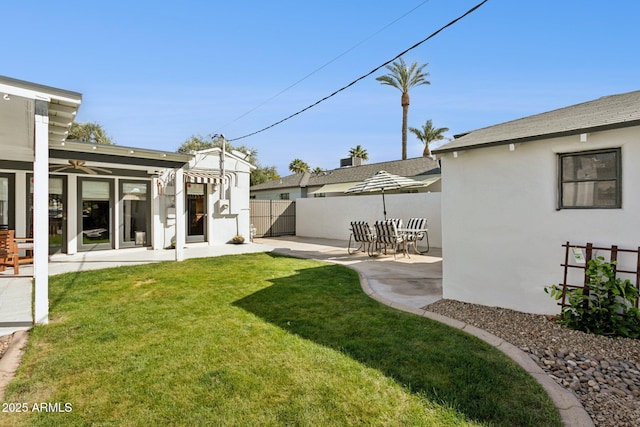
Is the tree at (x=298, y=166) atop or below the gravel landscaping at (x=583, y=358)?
atop

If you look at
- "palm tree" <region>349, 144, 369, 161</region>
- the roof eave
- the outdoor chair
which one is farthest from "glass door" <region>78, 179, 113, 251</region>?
"palm tree" <region>349, 144, 369, 161</region>

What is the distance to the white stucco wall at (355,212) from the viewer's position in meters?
15.1

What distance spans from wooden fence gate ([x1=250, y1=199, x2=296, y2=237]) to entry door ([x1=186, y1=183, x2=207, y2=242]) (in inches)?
173

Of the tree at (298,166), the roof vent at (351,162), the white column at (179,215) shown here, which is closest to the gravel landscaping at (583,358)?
the white column at (179,215)

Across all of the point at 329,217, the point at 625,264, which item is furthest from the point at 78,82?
Answer: the point at 625,264

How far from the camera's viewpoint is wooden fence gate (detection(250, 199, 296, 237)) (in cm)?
2072

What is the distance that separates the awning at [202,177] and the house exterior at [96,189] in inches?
1.8

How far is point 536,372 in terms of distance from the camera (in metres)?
3.65

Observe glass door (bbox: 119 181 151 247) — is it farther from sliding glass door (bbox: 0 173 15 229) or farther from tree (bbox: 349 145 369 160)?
tree (bbox: 349 145 369 160)

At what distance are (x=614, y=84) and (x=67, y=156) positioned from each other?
17.6 metres

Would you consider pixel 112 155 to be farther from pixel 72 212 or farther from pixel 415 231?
pixel 415 231

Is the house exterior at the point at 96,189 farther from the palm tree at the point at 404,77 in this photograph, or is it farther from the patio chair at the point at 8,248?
the palm tree at the point at 404,77

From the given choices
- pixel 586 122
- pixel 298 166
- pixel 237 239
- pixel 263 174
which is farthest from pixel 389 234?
pixel 263 174

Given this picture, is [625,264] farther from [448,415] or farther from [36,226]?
[36,226]
